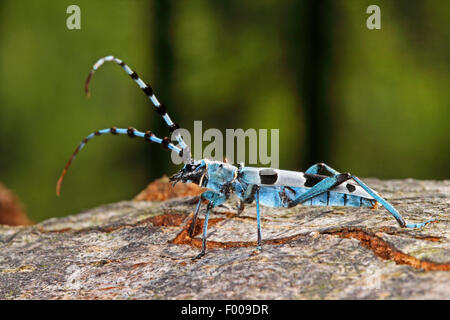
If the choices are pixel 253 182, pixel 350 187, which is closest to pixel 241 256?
pixel 253 182

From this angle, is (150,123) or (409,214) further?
(150,123)

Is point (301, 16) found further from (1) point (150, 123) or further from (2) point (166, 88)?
(1) point (150, 123)

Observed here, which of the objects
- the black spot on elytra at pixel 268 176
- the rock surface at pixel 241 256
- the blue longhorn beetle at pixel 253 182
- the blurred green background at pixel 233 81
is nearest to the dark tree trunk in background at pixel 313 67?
the blurred green background at pixel 233 81

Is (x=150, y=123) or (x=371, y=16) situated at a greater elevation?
(x=371, y=16)

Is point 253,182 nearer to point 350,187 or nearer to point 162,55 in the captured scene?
point 350,187

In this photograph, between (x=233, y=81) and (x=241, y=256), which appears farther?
(x=233, y=81)

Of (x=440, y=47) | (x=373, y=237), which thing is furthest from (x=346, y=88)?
(x=373, y=237)
